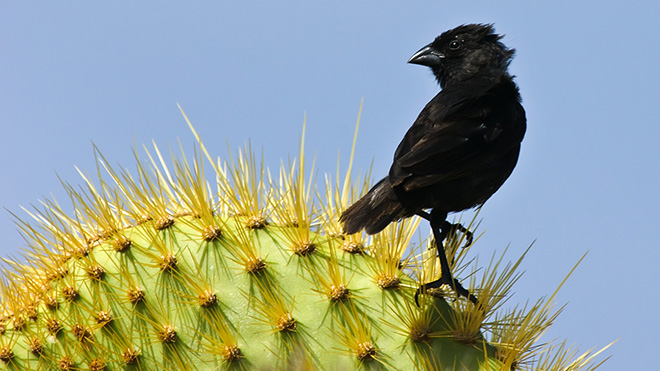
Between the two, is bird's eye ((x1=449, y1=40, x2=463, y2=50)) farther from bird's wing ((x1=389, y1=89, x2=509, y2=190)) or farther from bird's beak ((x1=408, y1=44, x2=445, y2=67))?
bird's wing ((x1=389, y1=89, x2=509, y2=190))

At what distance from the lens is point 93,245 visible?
2711mm

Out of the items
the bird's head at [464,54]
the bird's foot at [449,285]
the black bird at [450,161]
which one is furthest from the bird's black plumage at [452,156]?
the bird's foot at [449,285]

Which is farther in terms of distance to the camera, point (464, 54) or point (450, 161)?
point (464, 54)

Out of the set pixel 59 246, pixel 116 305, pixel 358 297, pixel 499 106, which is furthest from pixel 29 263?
pixel 499 106

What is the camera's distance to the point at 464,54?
12.9ft

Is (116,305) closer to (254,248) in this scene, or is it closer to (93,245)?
(93,245)

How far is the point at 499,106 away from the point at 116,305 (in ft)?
6.28

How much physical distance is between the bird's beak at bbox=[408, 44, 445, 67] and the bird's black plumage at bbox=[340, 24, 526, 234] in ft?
1.17

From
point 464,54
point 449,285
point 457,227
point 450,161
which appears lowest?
point 449,285

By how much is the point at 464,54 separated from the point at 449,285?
6.13 feet

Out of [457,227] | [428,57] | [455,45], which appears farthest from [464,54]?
[457,227]

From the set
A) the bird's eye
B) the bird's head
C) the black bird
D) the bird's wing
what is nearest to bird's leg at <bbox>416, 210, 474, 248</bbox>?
the black bird

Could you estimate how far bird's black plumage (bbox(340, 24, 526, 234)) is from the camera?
275 cm

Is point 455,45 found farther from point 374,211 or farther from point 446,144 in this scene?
point 374,211
